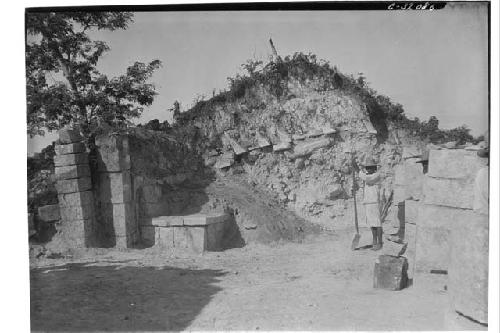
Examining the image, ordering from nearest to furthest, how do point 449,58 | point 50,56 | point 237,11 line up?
1. point 237,11
2. point 449,58
3. point 50,56

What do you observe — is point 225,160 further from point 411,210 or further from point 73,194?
point 411,210

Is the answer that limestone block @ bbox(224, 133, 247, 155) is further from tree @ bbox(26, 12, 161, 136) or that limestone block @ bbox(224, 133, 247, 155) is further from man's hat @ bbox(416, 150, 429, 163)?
man's hat @ bbox(416, 150, 429, 163)

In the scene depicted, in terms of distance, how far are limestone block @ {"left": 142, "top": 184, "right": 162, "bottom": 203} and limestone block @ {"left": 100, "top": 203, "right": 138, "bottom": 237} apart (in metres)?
0.38

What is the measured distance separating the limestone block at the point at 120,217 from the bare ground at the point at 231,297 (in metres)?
1.15

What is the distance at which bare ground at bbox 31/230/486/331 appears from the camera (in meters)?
5.75

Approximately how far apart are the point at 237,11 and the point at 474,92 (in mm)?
3445

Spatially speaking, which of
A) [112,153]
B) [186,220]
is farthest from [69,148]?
[186,220]

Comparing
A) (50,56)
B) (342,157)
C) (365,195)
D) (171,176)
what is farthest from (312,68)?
(50,56)

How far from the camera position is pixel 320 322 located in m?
5.71

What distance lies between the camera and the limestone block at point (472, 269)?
14.4 ft

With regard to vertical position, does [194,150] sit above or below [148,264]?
above

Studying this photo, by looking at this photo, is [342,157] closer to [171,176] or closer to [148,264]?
[171,176]

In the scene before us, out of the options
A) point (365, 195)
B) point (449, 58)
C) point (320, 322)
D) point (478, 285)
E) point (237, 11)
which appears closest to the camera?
point (478, 285)

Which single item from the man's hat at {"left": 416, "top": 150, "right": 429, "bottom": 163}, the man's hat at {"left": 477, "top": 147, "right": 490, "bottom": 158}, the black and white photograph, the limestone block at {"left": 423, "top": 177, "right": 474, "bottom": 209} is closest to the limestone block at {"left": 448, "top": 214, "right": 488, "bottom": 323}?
the black and white photograph
